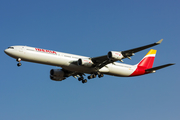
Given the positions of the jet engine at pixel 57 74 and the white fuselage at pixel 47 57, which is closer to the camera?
the white fuselage at pixel 47 57

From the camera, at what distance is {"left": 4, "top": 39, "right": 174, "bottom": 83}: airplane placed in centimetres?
4172

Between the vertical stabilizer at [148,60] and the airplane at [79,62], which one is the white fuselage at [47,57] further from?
the vertical stabilizer at [148,60]

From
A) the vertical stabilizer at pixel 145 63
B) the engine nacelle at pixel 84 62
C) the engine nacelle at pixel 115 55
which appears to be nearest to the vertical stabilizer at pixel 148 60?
the vertical stabilizer at pixel 145 63

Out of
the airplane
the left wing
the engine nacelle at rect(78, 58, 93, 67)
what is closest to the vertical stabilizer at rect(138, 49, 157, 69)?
the airplane

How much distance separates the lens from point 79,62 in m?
44.0

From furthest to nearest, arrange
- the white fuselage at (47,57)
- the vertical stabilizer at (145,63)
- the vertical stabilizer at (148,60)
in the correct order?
the vertical stabilizer at (148,60), the vertical stabilizer at (145,63), the white fuselage at (47,57)

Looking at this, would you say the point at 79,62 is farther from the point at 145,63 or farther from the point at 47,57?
the point at 145,63

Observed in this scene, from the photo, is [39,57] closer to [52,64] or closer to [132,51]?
[52,64]

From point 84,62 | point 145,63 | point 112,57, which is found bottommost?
point 84,62

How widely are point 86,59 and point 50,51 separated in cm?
633

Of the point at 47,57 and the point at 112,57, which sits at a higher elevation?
the point at 47,57

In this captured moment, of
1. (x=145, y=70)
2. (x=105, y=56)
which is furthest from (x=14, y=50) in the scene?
(x=145, y=70)

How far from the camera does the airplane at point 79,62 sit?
41.7m

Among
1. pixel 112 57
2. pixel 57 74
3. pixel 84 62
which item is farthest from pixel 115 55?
pixel 57 74
